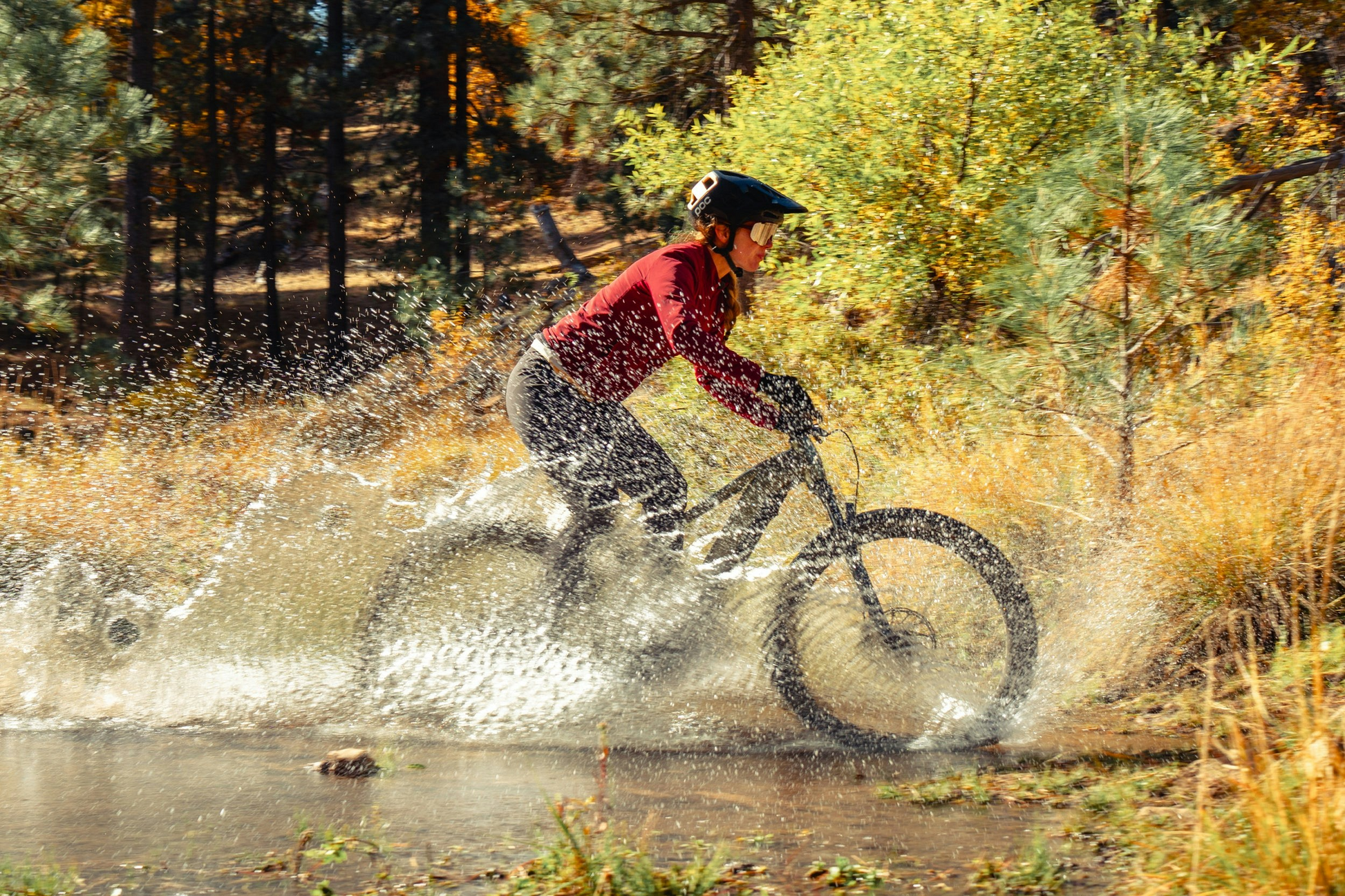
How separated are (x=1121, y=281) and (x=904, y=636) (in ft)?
8.22

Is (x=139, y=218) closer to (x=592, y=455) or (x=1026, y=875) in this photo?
(x=592, y=455)

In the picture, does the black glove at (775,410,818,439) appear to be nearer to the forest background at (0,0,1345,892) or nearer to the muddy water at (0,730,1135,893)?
the muddy water at (0,730,1135,893)

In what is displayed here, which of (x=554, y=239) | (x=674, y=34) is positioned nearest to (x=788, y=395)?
(x=674, y=34)

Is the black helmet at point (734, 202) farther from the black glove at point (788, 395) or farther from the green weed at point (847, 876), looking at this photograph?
the green weed at point (847, 876)

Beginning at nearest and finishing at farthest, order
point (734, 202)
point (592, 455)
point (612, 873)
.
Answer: point (612, 873) < point (734, 202) < point (592, 455)

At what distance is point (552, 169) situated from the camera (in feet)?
64.6

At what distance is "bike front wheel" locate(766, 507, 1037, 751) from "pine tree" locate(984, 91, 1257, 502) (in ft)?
5.08

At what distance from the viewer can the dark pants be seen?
462 centimetres

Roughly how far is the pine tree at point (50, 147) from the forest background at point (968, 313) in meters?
0.03

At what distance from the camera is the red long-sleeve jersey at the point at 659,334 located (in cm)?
421

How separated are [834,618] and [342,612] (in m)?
2.19

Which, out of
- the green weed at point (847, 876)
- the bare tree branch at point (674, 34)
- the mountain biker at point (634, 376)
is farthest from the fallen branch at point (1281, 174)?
the bare tree branch at point (674, 34)

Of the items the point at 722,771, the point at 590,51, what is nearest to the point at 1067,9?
the point at 722,771

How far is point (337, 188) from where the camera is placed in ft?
70.1
